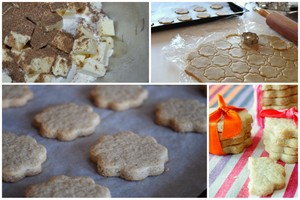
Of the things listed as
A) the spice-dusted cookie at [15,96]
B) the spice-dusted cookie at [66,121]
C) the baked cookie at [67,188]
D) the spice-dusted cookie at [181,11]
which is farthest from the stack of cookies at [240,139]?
the spice-dusted cookie at [15,96]

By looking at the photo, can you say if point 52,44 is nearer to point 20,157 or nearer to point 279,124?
point 20,157

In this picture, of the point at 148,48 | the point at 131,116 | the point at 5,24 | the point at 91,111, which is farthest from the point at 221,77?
the point at 5,24

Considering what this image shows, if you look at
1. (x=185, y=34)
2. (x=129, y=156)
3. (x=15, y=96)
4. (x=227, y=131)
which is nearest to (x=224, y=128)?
(x=227, y=131)

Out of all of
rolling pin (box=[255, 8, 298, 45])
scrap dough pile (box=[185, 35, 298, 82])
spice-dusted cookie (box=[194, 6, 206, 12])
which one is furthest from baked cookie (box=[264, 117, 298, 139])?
spice-dusted cookie (box=[194, 6, 206, 12])

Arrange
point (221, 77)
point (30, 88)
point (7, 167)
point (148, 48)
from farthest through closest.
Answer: point (30, 88), point (148, 48), point (221, 77), point (7, 167)

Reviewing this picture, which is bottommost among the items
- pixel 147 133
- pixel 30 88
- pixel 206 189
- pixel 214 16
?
pixel 206 189

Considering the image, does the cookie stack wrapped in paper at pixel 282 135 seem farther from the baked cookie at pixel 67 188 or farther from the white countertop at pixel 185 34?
the baked cookie at pixel 67 188

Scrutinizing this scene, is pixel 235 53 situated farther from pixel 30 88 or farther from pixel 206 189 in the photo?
pixel 30 88
